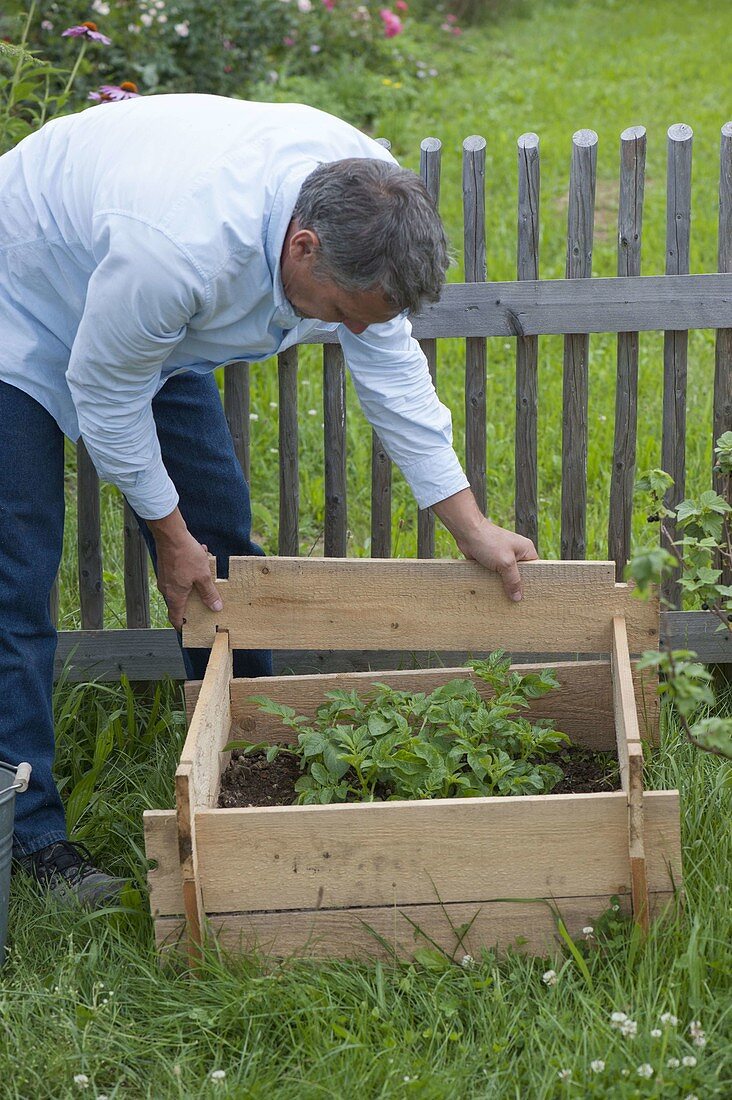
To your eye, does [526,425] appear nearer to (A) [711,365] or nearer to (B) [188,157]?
(B) [188,157]

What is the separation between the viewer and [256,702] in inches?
98.2

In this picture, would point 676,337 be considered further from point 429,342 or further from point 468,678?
point 468,678

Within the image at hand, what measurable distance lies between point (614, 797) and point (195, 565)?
38.9 inches

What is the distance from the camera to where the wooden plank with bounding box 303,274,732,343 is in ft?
9.46

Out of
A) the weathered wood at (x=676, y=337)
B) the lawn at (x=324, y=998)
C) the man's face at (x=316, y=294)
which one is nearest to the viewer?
the lawn at (x=324, y=998)

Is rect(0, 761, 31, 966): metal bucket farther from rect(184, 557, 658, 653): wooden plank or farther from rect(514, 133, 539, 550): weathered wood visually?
rect(514, 133, 539, 550): weathered wood

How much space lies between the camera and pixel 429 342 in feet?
10.1

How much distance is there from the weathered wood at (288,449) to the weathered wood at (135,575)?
388 millimetres

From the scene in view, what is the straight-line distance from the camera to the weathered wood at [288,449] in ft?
10.1

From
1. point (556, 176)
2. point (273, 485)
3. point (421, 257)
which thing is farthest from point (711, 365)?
point (421, 257)

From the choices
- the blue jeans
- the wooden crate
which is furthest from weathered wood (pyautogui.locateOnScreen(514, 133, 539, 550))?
the wooden crate

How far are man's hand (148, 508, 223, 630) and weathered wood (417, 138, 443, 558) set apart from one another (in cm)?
76

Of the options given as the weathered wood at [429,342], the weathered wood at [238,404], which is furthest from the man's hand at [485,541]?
the weathered wood at [238,404]

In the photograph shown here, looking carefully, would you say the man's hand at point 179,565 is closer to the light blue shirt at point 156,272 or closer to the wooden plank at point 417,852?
the light blue shirt at point 156,272
